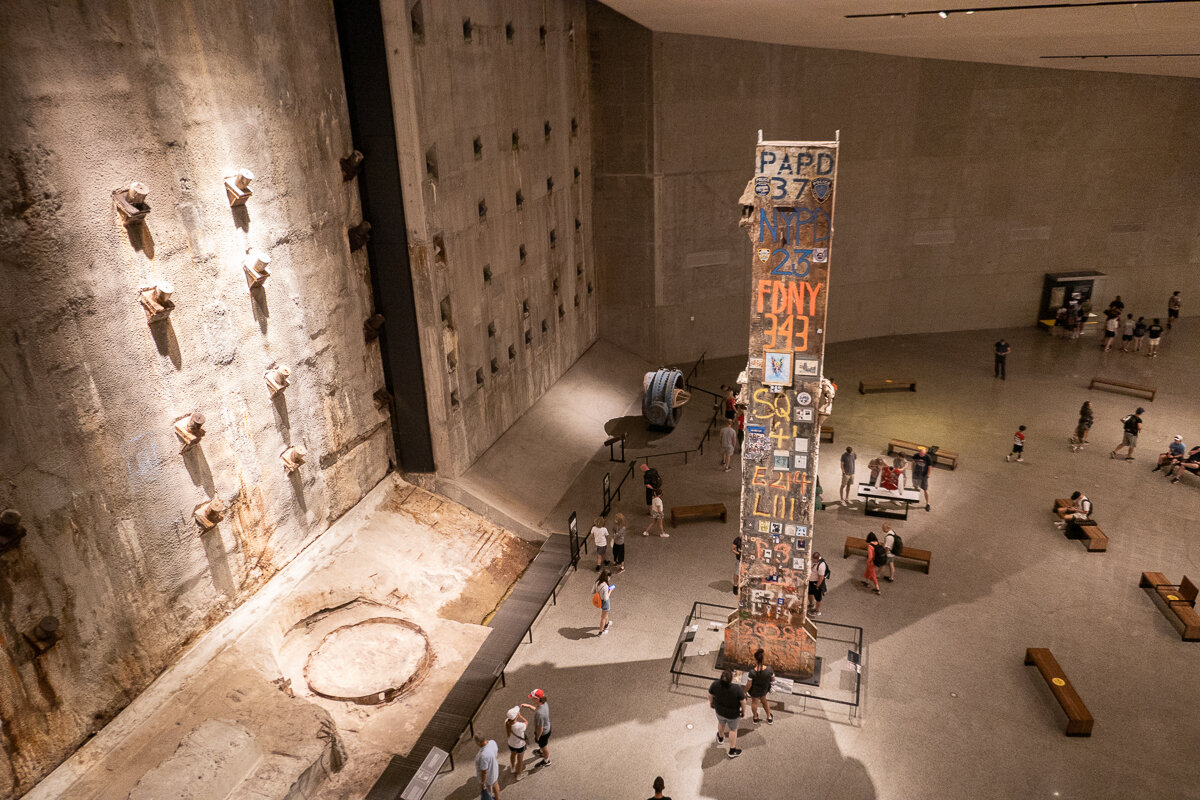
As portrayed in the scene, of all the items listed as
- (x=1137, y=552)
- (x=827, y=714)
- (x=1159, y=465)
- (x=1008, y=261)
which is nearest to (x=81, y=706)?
(x=827, y=714)

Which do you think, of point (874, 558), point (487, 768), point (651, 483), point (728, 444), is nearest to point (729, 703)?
point (487, 768)

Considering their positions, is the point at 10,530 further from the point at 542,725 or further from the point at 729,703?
the point at 729,703

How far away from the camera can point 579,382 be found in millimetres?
22766

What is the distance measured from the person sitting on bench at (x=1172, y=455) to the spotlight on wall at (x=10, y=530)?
20.6 metres

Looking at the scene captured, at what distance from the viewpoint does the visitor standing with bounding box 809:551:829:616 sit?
14180 millimetres

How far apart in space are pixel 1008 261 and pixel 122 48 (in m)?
26.1

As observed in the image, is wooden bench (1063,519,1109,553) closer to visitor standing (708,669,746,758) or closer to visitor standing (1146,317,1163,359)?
visitor standing (708,669,746,758)

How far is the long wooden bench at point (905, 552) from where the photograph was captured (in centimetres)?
1541

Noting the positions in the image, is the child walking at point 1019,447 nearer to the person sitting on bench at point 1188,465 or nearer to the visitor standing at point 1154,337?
the person sitting on bench at point 1188,465

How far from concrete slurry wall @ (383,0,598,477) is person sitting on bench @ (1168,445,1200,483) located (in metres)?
14.3

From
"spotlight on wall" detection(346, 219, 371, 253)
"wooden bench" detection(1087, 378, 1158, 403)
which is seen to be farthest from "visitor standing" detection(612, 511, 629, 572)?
"wooden bench" detection(1087, 378, 1158, 403)

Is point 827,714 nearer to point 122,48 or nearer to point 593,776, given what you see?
point 593,776

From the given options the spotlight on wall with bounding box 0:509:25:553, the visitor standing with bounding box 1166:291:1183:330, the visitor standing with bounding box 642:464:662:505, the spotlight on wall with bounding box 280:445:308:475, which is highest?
the spotlight on wall with bounding box 0:509:25:553

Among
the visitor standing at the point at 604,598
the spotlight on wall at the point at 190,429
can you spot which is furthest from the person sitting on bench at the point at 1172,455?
the spotlight on wall at the point at 190,429
